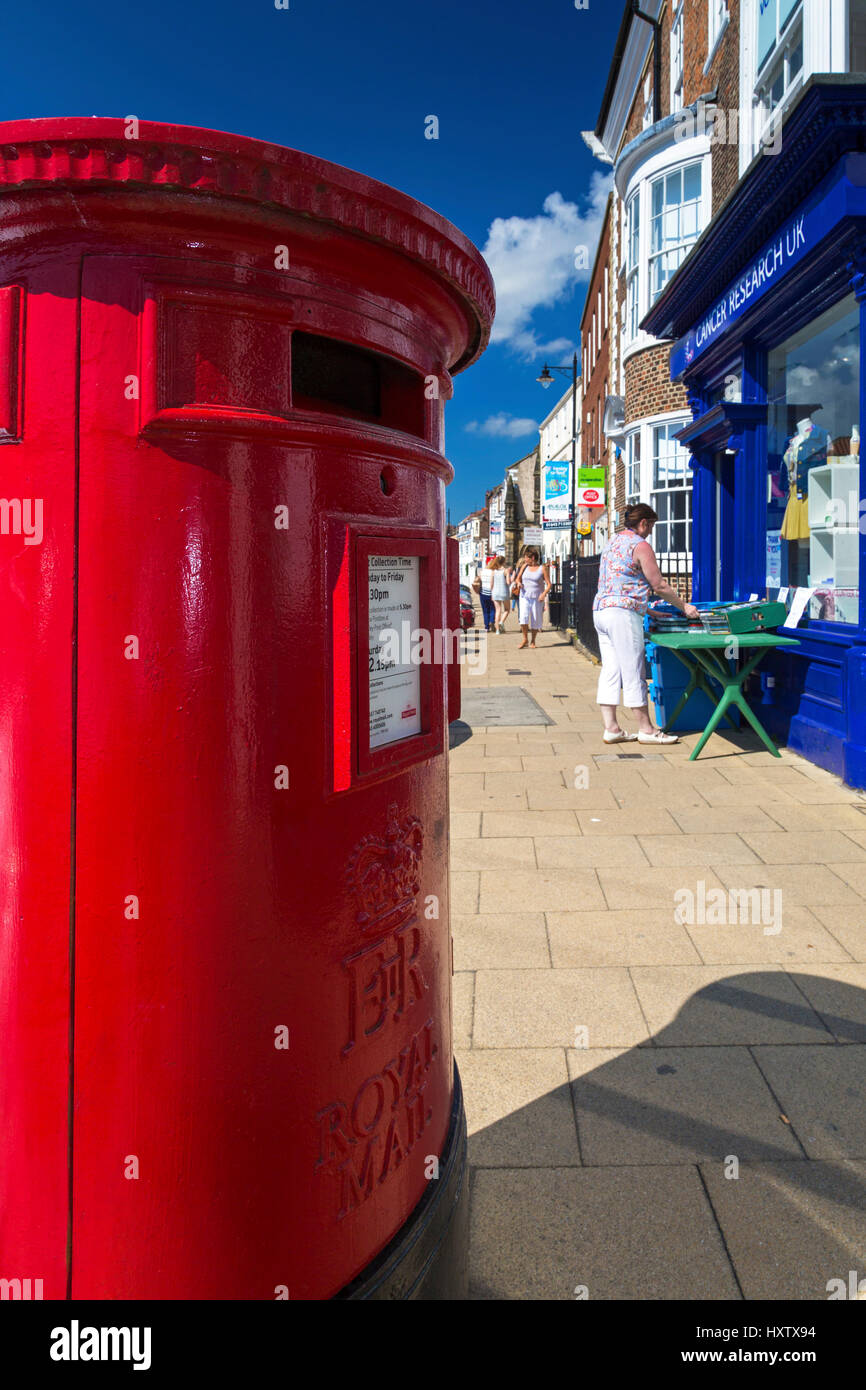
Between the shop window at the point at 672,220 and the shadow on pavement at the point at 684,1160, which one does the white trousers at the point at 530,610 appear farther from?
the shadow on pavement at the point at 684,1160

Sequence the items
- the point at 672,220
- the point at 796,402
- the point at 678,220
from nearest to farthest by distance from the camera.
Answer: the point at 796,402
the point at 678,220
the point at 672,220

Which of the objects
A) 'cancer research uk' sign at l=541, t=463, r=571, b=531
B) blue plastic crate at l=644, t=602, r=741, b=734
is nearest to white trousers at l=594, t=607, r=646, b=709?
blue plastic crate at l=644, t=602, r=741, b=734

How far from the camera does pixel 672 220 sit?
52.4ft

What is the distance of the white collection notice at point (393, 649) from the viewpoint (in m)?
1.40

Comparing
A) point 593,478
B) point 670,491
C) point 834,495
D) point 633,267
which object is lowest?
point 834,495

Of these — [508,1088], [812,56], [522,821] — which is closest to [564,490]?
[812,56]

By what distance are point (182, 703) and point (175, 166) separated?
2.16 feet

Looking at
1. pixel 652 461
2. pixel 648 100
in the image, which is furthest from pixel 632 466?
pixel 648 100

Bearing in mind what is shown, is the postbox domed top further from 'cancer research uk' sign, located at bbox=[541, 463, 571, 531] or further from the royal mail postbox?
'cancer research uk' sign, located at bbox=[541, 463, 571, 531]

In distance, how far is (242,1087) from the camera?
126cm

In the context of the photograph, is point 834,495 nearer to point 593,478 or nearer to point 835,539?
point 835,539

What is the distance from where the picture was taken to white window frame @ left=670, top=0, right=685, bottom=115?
1431 cm
